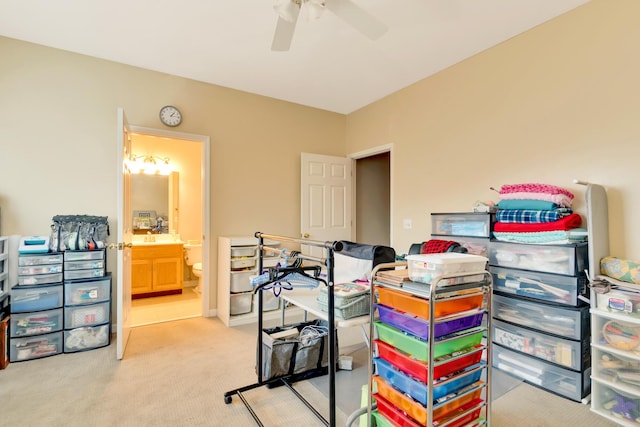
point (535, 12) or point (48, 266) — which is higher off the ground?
point (535, 12)

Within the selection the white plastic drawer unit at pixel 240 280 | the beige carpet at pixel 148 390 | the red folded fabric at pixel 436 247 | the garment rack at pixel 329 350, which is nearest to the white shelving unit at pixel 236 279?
the white plastic drawer unit at pixel 240 280

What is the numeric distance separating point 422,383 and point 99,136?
3640 millimetres

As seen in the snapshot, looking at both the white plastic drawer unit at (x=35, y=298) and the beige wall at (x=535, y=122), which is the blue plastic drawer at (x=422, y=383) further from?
the white plastic drawer unit at (x=35, y=298)

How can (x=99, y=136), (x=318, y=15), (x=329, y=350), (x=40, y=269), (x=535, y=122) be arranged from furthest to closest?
1. (x=99, y=136)
2. (x=40, y=269)
3. (x=535, y=122)
4. (x=318, y=15)
5. (x=329, y=350)

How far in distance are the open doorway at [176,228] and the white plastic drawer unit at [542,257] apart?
344 cm

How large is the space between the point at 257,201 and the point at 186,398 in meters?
2.46

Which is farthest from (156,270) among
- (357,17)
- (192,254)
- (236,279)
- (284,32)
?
(357,17)

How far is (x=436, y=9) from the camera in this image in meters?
2.44

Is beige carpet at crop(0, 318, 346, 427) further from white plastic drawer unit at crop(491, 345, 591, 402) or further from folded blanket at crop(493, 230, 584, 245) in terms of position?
folded blanket at crop(493, 230, 584, 245)

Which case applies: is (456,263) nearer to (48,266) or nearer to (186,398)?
(186,398)

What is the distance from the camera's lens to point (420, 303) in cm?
142

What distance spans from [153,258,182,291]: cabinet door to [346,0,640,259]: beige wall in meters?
3.36

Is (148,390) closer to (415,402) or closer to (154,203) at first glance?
(415,402)

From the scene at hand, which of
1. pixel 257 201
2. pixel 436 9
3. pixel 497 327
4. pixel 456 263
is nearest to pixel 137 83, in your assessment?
pixel 257 201
